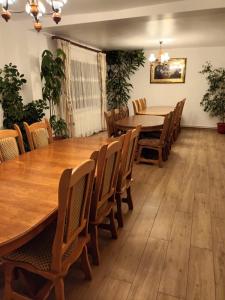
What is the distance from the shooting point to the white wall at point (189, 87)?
22.4 feet

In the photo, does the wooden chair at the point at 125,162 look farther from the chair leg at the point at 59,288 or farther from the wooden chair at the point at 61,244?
the chair leg at the point at 59,288

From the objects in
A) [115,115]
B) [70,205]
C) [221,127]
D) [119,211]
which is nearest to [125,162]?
[119,211]

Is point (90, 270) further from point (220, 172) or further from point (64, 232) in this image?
point (220, 172)

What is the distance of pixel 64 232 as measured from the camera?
1194mm

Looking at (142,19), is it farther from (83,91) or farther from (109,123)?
(83,91)

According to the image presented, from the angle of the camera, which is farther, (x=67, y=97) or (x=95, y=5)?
(x=67, y=97)

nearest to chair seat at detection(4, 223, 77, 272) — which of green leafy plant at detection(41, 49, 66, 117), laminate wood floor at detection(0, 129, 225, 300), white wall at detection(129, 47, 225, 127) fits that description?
laminate wood floor at detection(0, 129, 225, 300)

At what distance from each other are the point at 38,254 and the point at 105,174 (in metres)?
0.66

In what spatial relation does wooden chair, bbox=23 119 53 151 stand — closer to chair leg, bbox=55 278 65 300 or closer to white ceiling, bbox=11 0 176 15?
chair leg, bbox=55 278 65 300

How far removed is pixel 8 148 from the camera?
2238mm

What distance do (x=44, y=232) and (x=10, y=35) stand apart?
371 centimetres

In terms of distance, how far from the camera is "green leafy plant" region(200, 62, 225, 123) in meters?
6.51

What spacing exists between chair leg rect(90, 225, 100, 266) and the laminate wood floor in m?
0.06

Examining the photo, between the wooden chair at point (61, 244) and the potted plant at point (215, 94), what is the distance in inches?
245
